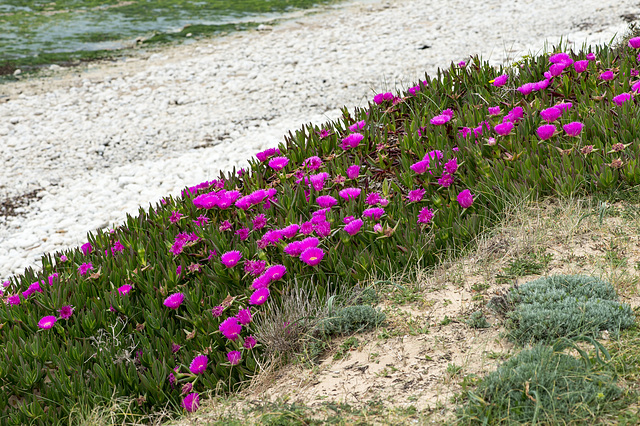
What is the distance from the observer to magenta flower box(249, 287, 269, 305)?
3.40 m

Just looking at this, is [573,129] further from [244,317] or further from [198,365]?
[198,365]

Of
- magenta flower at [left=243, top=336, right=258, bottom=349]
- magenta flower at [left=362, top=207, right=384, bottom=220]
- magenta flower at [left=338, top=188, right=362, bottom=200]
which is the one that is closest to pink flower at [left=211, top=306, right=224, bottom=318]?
magenta flower at [left=243, top=336, right=258, bottom=349]

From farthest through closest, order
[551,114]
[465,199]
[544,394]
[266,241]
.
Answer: [551,114]
[465,199]
[266,241]
[544,394]

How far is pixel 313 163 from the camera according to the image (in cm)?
493

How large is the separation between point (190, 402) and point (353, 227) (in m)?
1.49

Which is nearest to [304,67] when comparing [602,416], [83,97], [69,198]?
[83,97]

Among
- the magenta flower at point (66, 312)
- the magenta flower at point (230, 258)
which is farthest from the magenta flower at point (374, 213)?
the magenta flower at point (66, 312)

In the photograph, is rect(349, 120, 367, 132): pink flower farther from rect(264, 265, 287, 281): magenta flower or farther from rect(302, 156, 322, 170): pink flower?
rect(264, 265, 287, 281): magenta flower

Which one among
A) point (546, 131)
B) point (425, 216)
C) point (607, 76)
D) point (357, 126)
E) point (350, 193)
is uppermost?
point (607, 76)

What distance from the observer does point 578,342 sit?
2.68m

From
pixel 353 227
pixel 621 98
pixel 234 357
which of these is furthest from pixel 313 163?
pixel 621 98

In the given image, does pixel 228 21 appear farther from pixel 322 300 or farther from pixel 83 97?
pixel 322 300

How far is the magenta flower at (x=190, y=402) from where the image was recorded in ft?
10.0

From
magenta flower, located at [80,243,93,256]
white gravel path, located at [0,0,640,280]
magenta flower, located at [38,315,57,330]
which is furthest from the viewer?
white gravel path, located at [0,0,640,280]
